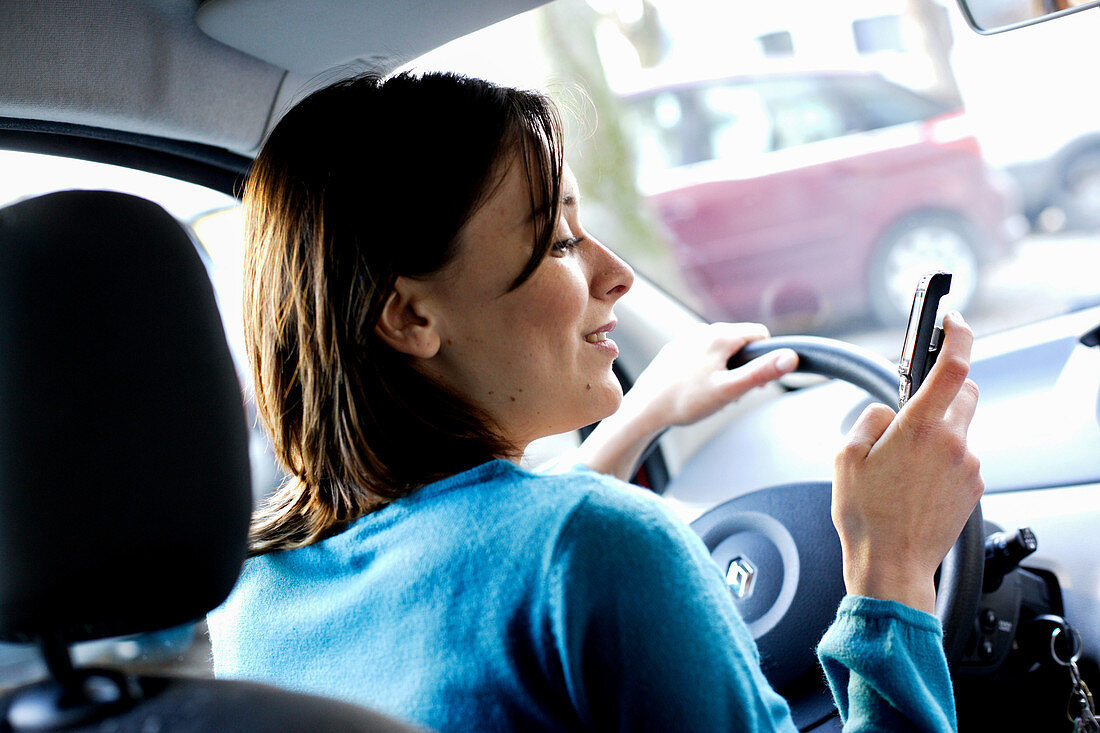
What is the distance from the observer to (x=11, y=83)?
1357 mm

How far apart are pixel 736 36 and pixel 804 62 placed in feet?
7.46

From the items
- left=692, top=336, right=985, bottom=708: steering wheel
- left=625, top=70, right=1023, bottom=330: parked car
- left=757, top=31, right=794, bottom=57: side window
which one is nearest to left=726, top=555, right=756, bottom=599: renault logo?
left=692, top=336, right=985, bottom=708: steering wheel

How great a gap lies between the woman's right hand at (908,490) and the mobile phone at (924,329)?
73 millimetres

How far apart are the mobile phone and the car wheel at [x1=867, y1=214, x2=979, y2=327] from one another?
188 inches

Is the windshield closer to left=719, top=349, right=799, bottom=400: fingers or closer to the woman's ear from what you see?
left=719, top=349, right=799, bottom=400: fingers

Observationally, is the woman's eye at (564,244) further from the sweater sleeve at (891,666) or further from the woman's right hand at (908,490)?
the sweater sleeve at (891,666)

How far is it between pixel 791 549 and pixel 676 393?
0.33 m

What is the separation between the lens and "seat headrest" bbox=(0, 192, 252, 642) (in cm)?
76

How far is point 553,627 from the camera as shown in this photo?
89 cm

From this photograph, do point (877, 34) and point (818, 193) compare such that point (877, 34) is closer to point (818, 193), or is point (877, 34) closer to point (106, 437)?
point (818, 193)

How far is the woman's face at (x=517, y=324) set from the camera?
1161mm

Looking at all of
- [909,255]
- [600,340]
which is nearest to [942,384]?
[600,340]

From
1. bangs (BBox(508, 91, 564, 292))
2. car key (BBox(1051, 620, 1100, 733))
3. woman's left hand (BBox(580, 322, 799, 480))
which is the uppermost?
bangs (BBox(508, 91, 564, 292))

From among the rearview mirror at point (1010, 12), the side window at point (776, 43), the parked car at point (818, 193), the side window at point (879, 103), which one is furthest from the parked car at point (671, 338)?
the side window at point (776, 43)
